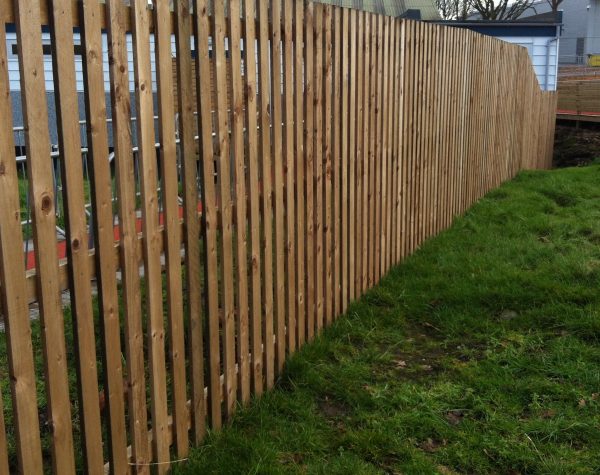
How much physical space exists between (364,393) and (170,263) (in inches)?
58.0

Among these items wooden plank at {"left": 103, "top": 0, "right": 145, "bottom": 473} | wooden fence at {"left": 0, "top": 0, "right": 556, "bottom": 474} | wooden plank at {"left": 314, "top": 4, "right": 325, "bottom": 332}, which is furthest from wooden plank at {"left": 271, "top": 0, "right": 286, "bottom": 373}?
wooden plank at {"left": 103, "top": 0, "right": 145, "bottom": 473}

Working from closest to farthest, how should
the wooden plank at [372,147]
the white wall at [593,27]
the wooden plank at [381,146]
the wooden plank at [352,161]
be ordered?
the wooden plank at [352,161]
the wooden plank at [372,147]
the wooden plank at [381,146]
the white wall at [593,27]

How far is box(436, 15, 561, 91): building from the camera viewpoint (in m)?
19.3

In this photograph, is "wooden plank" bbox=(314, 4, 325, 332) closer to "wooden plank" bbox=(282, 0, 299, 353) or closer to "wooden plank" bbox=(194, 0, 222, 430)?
"wooden plank" bbox=(282, 0, 299, 353)

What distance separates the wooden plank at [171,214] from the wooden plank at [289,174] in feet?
3.44

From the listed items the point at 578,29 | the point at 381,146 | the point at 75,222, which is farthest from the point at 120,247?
the point at 578,29

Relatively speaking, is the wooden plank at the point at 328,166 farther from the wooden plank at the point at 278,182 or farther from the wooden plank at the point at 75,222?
the wooden plank at the point at 75,222

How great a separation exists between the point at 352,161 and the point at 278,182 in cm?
126

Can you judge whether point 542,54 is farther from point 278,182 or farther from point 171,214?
point 171,214

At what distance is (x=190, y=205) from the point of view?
3.24 m

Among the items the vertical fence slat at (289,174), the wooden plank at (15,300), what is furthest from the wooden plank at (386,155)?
the wooden plank at (15,300)

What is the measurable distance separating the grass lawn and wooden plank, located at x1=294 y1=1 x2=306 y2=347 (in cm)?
24

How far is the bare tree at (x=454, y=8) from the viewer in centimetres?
4353

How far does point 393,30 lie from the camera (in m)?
5.77
